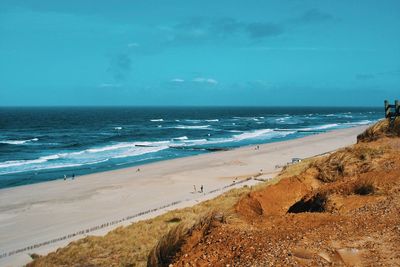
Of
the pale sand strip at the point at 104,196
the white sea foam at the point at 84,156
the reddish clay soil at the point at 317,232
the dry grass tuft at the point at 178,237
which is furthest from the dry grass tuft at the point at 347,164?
the white sea foam at the point at 84,156

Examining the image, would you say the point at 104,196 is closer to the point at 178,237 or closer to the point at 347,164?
the point at 347,164

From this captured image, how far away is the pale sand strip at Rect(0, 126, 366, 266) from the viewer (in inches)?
983

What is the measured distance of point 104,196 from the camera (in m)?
34.8

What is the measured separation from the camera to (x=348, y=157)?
15.4 meters

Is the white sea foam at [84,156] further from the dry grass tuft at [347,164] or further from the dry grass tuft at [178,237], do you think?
the dry grass tuft at [178,237]

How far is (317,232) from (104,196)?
28.7 metres

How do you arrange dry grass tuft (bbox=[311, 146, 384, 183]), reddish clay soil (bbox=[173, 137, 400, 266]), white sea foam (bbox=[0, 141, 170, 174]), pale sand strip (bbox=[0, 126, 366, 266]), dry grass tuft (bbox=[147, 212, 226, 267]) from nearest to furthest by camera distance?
reddish clay soil (bbox=[173, 137, 400, 266]) < dry grass tuft (bbox=[147, 212, 226, 267]) < dry grass tuft (bbox=[311, 146, 384, 183]) < pale sand strip (bbox=[0, 126, 366, 266]) < white sea foam (bbox=[0, 141, 170, 174])

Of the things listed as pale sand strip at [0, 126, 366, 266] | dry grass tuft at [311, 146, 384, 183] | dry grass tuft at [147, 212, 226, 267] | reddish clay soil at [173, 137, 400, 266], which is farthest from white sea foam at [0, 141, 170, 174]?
reddish clay soil at [173, 137, 400, 266]

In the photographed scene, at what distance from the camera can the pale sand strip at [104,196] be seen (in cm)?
2497

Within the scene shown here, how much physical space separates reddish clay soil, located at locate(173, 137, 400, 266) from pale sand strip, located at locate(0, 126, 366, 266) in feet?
46.0

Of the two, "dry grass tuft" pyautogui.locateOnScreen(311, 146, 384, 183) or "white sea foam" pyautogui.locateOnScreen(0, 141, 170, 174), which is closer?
"dry grass tuft" pyautogui.locateOnScreen(311, 146, 384, 183)

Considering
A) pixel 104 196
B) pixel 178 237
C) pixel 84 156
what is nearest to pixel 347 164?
pixel 178 237

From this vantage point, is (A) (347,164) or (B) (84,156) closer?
(A) (347,164)

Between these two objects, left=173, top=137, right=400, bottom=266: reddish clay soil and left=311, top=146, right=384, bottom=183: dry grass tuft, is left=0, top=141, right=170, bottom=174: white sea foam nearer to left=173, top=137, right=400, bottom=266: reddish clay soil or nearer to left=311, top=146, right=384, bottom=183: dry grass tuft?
left=311, top=146, right=384, bottom=183: dry grass tuft
